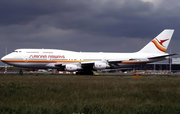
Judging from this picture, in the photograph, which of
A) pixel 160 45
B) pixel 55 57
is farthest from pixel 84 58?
pixel 160 45

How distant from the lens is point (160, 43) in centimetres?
5388

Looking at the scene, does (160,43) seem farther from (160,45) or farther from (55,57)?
(55,57)

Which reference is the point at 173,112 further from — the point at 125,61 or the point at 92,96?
the point at 125,61

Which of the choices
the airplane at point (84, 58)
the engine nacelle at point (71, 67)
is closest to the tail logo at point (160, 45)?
the airplane at point (84, 58)

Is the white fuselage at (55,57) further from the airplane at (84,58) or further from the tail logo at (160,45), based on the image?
the tail logo at (160,45)

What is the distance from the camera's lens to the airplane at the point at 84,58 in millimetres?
45094

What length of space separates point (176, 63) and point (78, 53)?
354 ft

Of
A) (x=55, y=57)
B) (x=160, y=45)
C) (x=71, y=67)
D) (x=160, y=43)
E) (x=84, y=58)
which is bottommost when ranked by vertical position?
(x=71, y=67)

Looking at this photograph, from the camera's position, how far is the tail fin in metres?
53.7

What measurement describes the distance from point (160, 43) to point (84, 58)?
18.6 m

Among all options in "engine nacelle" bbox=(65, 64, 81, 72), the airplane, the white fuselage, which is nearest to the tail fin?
the airplane

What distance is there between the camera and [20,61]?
44.9 m

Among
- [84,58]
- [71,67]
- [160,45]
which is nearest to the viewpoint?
[71,67]

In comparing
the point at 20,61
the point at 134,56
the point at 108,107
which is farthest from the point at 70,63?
the point at 108,107
